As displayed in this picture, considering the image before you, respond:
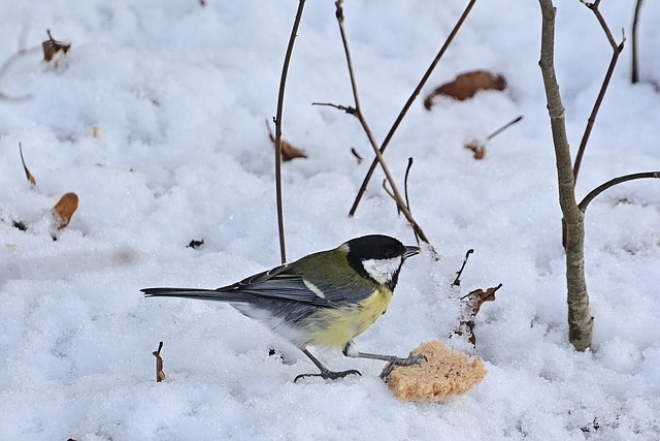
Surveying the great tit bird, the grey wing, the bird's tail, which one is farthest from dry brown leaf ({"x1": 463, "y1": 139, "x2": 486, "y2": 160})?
the bird's tail

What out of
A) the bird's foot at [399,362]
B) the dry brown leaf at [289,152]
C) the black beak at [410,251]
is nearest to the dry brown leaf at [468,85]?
the dry brown leaf at [289,152]

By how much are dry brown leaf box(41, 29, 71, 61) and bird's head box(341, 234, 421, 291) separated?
1.83 m

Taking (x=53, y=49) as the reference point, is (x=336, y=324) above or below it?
below

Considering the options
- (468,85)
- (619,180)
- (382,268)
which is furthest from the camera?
(468,85)

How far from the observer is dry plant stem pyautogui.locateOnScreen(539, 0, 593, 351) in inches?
90.1

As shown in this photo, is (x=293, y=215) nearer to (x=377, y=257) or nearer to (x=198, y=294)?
(x=377, y=257)

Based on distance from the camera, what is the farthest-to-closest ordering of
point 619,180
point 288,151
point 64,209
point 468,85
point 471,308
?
point 468,85, point 288,151, point 64,209, point 471,308, point 619,180

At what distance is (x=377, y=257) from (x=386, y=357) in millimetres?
346

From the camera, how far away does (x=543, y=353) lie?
274 centimetres

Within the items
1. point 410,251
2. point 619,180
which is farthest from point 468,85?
point 619,180

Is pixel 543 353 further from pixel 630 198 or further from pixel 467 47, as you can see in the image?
pixel 467 47

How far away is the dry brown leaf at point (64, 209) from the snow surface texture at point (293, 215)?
0.03m

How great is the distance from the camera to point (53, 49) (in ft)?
12.9

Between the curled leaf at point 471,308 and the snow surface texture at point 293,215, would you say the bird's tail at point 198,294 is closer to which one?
the snow surface texture at point 293,215
